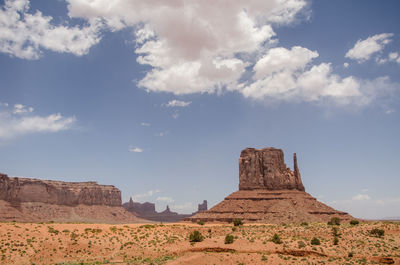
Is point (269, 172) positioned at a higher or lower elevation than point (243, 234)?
higher

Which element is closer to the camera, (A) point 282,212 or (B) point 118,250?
(B) point 118,250

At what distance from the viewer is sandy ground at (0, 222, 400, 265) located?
41.3 metres

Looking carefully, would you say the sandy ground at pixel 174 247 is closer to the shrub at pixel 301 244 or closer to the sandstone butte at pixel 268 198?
the shrub at pixel 301 244

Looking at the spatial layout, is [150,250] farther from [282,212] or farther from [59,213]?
[59,213]

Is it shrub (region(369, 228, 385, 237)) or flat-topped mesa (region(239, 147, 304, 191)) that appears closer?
shrub (region(369, 228, 385, 237))

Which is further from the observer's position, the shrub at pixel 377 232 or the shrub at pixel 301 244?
the shrub at pixel 377 232

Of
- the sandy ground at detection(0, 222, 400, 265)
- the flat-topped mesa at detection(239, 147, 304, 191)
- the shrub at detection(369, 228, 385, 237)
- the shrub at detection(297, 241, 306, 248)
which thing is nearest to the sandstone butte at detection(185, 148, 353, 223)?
the flat-topped mesa at detection(239, 147, 304, 191)

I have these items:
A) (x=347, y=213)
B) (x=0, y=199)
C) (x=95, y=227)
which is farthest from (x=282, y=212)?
(x=0, y=199)

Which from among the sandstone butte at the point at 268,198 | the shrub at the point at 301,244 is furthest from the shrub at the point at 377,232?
the sandstone butte at the point at 268,198

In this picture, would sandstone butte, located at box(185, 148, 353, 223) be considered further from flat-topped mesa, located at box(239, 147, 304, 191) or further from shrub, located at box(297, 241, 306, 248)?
shrub, located at box(297, 241, 306, 248)

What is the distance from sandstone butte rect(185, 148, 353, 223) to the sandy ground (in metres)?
41.4

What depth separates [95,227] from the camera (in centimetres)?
5709

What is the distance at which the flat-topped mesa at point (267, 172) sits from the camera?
11744cm

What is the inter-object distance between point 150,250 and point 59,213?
163 meters
